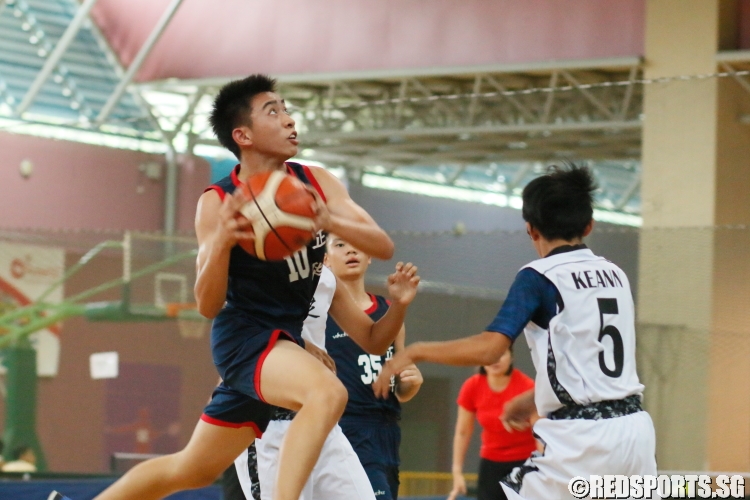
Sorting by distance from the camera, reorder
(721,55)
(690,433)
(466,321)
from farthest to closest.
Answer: (721,55)
(466,321)
(690,433)

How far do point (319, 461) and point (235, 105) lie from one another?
4.77ft

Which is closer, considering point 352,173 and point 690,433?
point 690,433

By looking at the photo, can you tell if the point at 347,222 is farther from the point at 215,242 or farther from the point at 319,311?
the point at 319,311

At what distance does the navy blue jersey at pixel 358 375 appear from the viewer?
18.2ft

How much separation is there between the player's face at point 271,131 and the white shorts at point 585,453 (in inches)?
54.8

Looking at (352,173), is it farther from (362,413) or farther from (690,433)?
(362,413)

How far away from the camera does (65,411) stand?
32.9 ft

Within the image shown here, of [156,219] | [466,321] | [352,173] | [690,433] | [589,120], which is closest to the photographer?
[690,433]

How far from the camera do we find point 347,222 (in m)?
4.03

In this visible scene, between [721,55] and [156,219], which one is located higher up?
[721,55]

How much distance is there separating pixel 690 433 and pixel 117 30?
11.4 metres

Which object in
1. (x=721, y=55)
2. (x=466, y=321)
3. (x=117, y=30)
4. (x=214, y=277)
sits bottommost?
(x=214, y=277)

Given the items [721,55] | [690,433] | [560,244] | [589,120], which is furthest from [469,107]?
[560,244]

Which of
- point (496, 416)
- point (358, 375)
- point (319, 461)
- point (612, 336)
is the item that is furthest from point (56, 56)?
point (612, 336)
